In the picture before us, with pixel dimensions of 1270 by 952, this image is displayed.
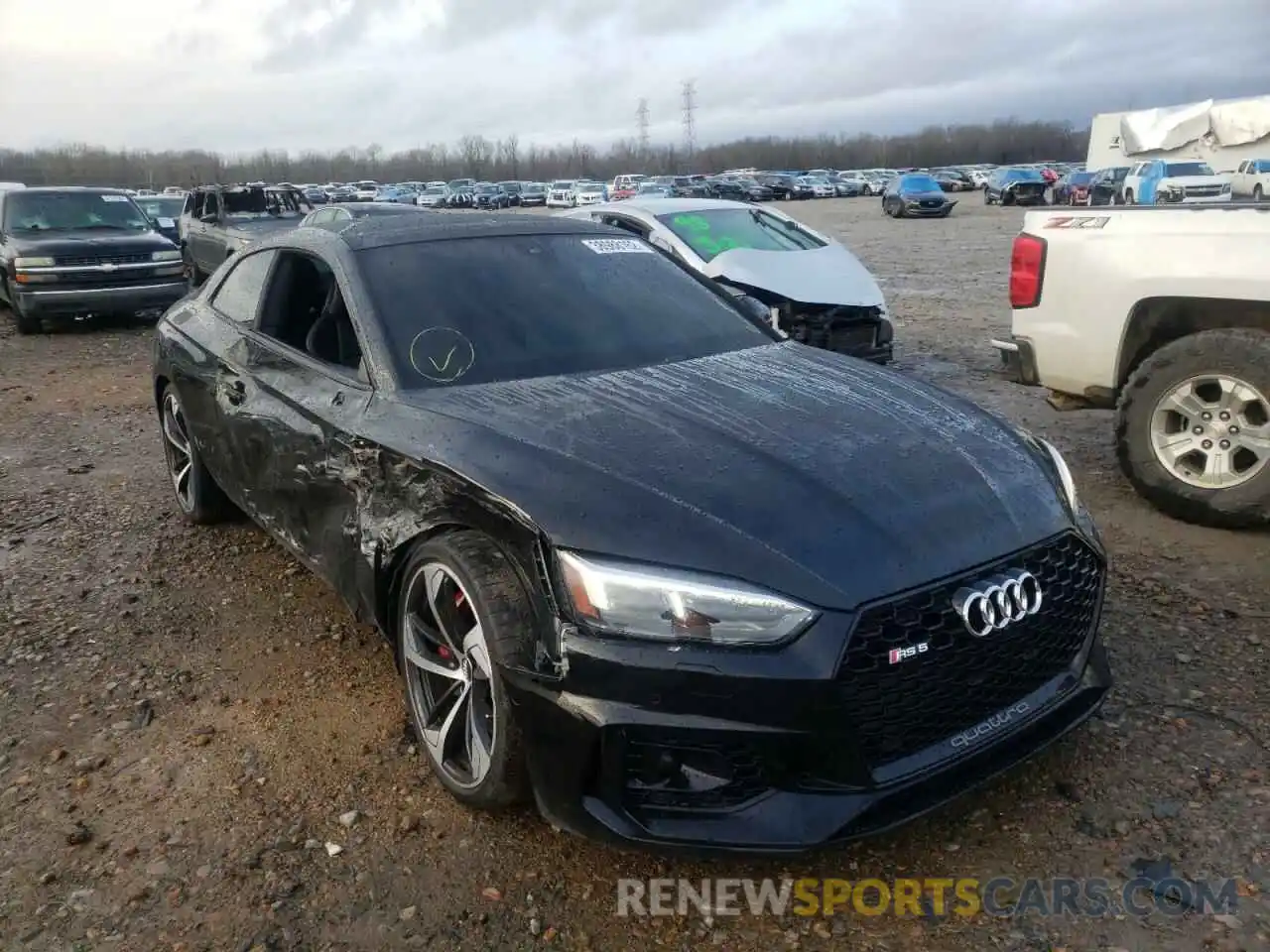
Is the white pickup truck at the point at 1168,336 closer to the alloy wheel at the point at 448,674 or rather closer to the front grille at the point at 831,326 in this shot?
the front grille at the point at 831,326

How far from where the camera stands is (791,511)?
7.98 feet

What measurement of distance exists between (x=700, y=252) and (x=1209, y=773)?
670cm

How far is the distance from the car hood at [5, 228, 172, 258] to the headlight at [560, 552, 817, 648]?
12044 mm

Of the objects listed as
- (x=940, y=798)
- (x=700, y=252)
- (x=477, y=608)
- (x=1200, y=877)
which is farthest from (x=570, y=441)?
(x=700, y=252)

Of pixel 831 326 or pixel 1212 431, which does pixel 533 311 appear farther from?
pixel 831 326

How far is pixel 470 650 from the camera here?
2.69 m

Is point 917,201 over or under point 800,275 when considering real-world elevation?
under

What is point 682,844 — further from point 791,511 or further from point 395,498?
point 395,498

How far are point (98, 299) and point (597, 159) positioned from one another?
125656mm

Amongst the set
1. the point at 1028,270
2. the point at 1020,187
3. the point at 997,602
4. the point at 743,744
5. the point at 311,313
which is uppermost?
the point at 311,313

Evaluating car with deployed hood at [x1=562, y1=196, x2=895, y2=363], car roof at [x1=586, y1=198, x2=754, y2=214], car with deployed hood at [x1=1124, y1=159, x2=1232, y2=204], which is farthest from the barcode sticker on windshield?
car with deployed hood at [x1=1124, y1=159, x2=1232, y2=204]

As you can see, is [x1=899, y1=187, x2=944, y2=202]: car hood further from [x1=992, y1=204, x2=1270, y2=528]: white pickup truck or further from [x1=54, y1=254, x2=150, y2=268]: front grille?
[x1=992, y1=204, x2=1270, y2=528]: white pickup truck

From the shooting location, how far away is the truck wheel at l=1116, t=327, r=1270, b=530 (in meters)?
4.57

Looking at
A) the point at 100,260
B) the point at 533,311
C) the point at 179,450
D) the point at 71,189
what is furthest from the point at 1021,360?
the point at 71,189
